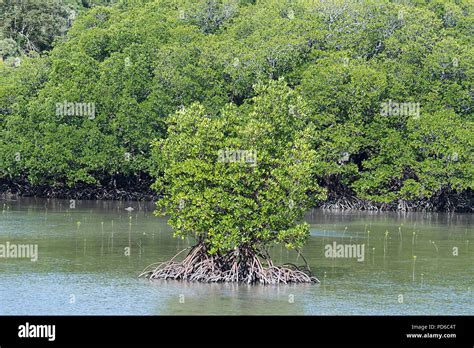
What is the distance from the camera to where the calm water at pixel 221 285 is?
120ft

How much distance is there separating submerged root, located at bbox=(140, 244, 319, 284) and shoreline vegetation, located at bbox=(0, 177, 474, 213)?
36418 millimetres

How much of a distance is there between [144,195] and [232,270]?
4531cm

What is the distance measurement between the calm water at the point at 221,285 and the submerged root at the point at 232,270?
0.66m

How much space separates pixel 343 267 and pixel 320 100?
34.1 m

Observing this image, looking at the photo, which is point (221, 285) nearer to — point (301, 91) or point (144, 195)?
point (301, 91)

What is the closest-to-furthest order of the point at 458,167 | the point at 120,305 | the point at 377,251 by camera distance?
the point at 120,305 < the point at 377,251 < the point at 458,167

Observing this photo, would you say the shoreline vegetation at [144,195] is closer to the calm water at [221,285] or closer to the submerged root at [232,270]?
the calm water at [221,285]

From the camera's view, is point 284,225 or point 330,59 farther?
point 330,59

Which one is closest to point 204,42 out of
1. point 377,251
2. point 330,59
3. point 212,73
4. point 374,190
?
point 212,73

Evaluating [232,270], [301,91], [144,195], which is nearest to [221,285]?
[232,270]

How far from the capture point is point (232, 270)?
132ft

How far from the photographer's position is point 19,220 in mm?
64750

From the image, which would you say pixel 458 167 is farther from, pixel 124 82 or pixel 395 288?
pixel 395 288

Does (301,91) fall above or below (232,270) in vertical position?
above
